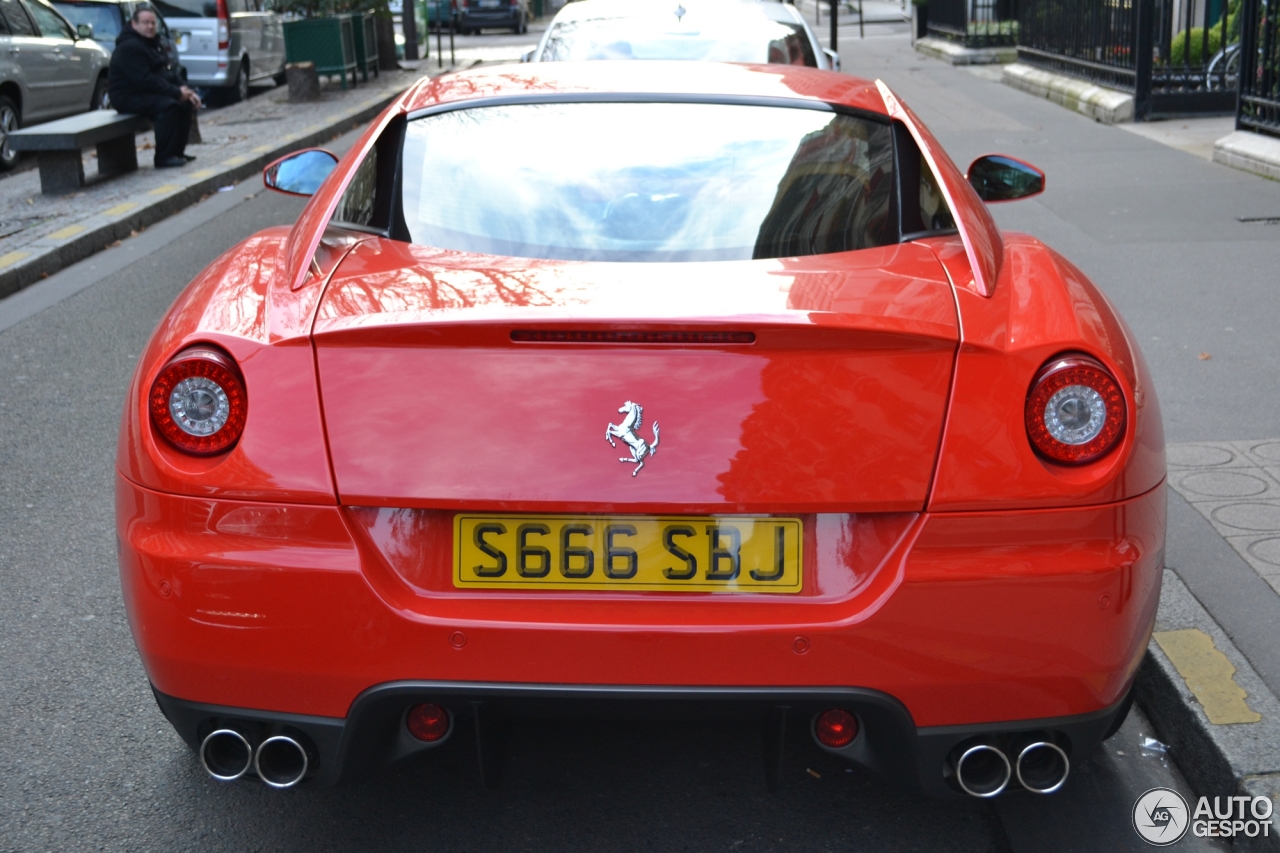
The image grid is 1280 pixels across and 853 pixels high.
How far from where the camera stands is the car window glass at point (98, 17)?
1892cm

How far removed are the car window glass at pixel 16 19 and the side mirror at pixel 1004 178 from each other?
13688 millimetres

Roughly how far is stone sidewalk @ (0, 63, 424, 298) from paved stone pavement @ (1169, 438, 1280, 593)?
6.95m

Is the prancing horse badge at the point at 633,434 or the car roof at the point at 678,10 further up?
the car roof at the point at 678,10

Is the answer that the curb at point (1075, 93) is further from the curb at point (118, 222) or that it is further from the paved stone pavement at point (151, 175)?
the paved stone pavement at point (151, 175)

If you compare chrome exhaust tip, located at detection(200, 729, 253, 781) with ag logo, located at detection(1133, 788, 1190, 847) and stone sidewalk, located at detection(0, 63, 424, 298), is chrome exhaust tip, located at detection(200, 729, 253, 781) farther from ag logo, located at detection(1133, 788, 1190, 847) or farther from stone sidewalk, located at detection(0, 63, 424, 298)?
stone sidewalk, located at detection(0, 63, 424, 298)

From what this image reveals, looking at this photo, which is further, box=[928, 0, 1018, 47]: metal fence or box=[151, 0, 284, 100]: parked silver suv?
box=[928, 0, 1018, 47]: metal fence

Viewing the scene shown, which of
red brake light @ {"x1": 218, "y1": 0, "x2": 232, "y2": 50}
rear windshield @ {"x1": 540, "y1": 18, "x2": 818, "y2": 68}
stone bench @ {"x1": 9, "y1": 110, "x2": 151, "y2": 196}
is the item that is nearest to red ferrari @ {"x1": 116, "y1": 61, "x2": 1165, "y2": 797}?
rear windshield @ {"x1": 540, "y1": 18, "x2": 818, "y2": 68}

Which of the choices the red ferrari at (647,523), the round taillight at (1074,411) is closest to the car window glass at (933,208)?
the red ferrari at (647,523)

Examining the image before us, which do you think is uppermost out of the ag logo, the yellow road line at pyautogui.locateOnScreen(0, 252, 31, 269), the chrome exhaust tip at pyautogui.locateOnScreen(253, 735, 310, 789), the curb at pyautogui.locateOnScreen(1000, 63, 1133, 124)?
the curb at pyautogui.locateOnScreen(1000, 63, 1133, 124)

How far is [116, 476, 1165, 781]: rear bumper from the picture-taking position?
7.72 feet

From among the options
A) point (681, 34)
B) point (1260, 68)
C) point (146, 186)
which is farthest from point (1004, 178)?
point (146, 186)

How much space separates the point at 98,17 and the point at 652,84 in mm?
18046

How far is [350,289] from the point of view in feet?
8.63

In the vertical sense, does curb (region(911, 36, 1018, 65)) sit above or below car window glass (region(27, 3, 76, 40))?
below
